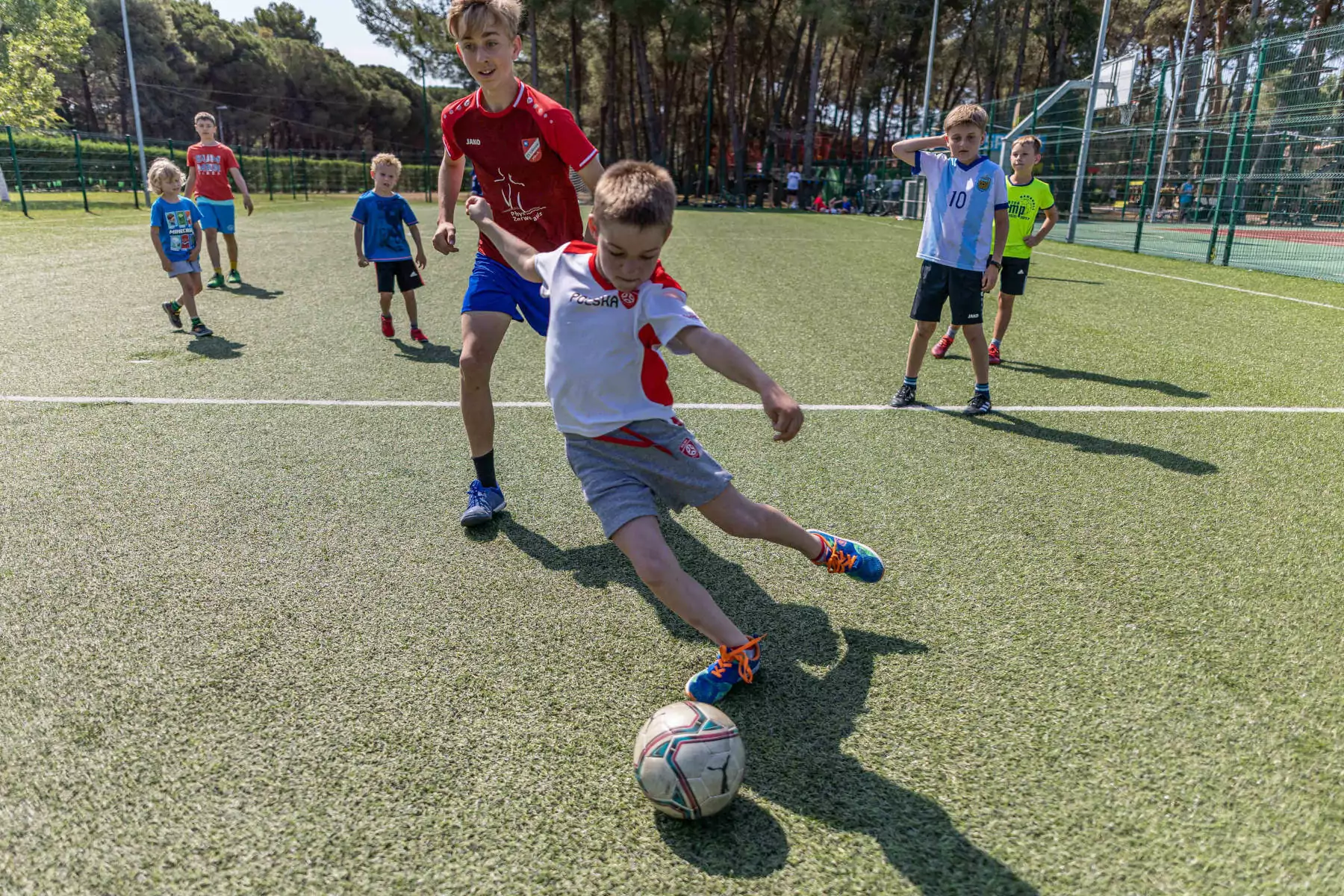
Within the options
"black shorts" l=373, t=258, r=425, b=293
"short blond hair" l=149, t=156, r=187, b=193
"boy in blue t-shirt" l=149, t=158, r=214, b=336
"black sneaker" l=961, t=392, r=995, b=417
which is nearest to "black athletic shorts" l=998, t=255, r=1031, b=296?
"black sneaker" l=961, t=392, r=995, b=417

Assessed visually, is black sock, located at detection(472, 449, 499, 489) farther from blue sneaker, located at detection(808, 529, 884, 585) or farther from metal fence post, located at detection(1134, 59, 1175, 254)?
metal fence post, located at detection(1134, 59, 1175, 254)

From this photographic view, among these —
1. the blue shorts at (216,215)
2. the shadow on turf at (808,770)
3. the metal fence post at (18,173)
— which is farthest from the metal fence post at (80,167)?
the shadow on turf at (808,770)

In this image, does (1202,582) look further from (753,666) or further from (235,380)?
(235,380)

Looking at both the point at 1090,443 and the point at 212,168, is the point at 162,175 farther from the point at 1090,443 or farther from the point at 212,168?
the point at 1090,443

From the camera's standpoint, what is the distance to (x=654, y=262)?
2.58 meters

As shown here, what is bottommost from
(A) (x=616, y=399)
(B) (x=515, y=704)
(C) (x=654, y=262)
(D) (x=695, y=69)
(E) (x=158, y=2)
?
(B) (x=515, y=704)

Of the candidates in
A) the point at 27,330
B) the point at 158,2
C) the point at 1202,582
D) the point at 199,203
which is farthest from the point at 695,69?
the point at 1202,582

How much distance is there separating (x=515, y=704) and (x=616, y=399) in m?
1.01

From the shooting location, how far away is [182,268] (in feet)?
26.7

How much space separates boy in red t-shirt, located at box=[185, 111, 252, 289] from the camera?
1024 cm

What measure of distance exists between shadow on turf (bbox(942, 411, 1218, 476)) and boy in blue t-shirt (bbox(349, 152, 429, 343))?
5176 mm

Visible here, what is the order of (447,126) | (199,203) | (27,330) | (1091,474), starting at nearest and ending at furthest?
(447,126)
(1091,474)
(27,330)
(199,203)

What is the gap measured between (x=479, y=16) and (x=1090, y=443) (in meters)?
4.09

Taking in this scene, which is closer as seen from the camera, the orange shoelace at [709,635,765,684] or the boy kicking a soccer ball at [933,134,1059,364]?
the orange shoelace at [709,635,765,684]
